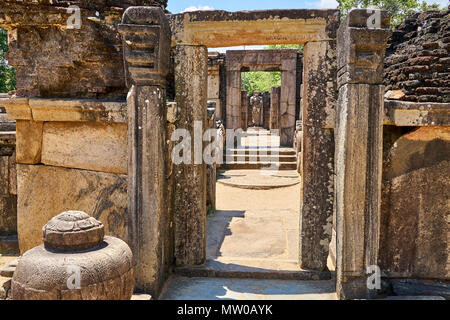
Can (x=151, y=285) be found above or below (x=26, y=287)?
below

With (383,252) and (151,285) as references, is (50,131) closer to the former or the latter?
(151,285)

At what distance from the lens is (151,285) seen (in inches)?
125

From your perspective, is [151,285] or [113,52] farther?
[113,52]

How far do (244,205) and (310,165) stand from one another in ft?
11.4

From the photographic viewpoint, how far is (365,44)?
2.84 m

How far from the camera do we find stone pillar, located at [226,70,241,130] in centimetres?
1274

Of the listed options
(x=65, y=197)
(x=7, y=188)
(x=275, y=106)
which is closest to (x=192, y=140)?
(x=65, y=197)

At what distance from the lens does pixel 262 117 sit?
26.2 meters

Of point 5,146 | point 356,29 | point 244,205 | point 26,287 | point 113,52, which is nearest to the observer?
point 26,287

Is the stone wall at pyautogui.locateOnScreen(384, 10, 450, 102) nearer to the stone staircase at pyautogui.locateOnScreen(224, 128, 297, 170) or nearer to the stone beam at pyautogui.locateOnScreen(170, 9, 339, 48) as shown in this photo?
the stone staircase at pyautogui.locateOnScreen(224, 128, 297, 170)

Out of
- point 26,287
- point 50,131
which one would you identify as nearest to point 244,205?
point 50,131

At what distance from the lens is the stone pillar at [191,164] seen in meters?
3.49
